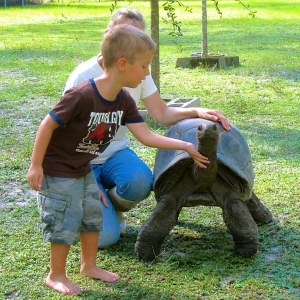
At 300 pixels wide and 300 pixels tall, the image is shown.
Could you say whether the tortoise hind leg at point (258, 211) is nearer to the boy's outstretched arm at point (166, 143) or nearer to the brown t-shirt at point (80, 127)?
the boy's outstretched arm at point (166, 143)

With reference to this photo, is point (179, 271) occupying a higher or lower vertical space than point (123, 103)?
lower

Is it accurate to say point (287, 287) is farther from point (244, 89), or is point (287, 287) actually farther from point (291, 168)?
point (244, 89)

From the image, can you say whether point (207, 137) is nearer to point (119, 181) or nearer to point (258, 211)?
point (119, 181)

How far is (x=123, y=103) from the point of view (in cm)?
295

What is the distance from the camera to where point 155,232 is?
3.28 metres

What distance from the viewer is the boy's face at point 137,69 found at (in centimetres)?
277

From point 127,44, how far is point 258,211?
154 cm

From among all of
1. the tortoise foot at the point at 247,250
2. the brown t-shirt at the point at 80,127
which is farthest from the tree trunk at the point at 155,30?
the brown t-shirt at the point at 80,127

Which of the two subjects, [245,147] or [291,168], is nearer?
[245,147]

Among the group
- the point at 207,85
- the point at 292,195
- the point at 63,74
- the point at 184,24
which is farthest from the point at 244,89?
the point at 184,24

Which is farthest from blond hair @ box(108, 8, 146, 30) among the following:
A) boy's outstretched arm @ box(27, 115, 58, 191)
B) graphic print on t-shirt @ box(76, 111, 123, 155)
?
boy's outstretched arm @ box(27, 115, 58, 191)

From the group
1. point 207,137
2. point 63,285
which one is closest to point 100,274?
point 63,285

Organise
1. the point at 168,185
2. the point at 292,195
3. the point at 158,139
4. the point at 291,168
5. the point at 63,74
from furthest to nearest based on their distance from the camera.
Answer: the point at 63,74, the point at 291,168, the point at 292,195, the point at 168,185, the point at 158,139

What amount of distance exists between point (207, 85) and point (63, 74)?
2.30 m
